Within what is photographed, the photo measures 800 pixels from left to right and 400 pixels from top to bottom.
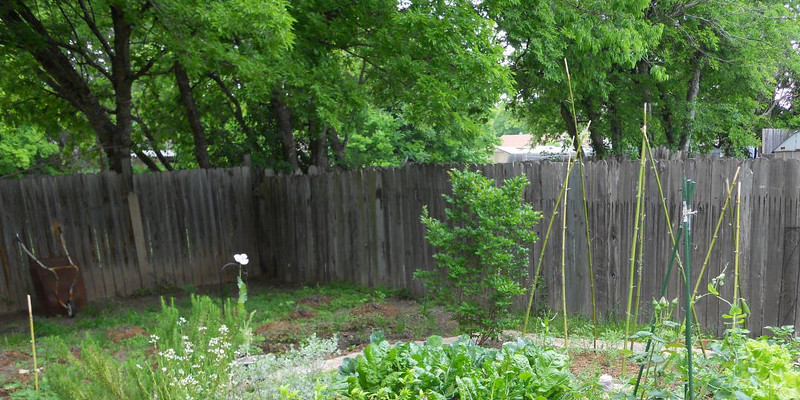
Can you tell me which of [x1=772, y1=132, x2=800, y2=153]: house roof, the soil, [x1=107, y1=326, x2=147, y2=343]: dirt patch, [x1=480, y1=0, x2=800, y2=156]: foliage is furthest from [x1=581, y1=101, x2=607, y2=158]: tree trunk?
[x1=107, y1=326, x2=147, y2=343]: dirt patch

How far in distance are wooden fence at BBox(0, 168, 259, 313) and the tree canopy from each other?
62cm

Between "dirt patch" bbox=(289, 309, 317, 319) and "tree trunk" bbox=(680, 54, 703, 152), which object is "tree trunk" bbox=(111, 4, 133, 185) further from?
"tree trunk" bbox=(680, 54, 703, 152)

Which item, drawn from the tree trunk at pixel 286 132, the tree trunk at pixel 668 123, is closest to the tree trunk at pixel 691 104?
the tree trunk at pixel 668 123

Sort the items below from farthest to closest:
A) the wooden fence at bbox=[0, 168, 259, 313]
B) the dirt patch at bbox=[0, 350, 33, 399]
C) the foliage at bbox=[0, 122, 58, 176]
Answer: the foliage at bbox=[0, 122, 58, 176] < the wooden fence at bbox=[0, 168, 259, 313] < the dirt patch at bbox=[0, 350, 33, 399]

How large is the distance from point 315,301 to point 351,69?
5.32 m

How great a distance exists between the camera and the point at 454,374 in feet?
9.64

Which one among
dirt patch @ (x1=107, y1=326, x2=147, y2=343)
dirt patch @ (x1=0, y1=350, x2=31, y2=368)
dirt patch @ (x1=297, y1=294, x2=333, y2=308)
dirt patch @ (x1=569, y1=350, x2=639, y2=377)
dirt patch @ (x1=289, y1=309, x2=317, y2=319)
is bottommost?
dirt patch @ (x1=297, y1=294, x2=333, y2=308)

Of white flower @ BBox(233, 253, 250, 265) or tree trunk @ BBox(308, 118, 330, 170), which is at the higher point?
tree trunk @ BBox(308, 118, 330, 170)

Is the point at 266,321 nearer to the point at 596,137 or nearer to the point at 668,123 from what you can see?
the point at 596,137

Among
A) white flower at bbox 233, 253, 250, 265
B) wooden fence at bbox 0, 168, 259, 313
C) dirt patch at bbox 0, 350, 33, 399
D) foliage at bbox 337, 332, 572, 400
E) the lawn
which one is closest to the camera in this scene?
the lawn

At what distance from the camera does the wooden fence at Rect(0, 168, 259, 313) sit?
7422mm

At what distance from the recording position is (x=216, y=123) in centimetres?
1133

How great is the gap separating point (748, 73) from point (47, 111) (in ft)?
41.5

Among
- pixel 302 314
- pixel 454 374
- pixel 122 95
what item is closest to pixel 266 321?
pixel 302 314
